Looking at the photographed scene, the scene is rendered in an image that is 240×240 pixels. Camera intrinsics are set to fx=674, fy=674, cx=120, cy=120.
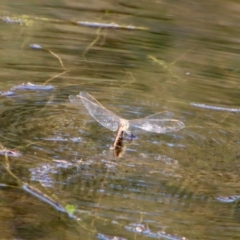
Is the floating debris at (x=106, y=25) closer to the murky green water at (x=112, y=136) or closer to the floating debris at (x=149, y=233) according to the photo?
the murky green water at (x=112, y=136)

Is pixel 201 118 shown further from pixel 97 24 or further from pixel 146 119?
pixel 97 24

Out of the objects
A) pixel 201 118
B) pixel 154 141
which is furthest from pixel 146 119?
pixel 201 118

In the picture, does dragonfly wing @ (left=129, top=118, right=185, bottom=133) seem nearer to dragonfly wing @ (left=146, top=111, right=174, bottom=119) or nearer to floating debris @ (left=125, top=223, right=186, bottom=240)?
dragonfly wing @ (left=146, top=111, right=174, bottom=119)

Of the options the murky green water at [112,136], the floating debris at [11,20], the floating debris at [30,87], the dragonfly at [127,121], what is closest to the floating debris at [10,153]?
the murky green water at [112,136]

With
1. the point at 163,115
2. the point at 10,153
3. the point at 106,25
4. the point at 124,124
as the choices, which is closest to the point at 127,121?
the point at 124,124

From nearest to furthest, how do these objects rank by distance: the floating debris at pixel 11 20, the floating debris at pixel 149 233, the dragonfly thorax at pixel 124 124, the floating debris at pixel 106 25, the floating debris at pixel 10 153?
the floating debris at pixel 149 233, the floating debris at pixel 10 153, the dragonfly thorax at pixel 124 124, the floating debris at pixel 11 20, the floating debris at pixel 106 25

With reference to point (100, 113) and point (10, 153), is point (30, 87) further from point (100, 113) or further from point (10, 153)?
point (10, 153)

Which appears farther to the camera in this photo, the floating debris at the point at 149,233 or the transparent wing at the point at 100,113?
the transparent wing at the point at 100,113
